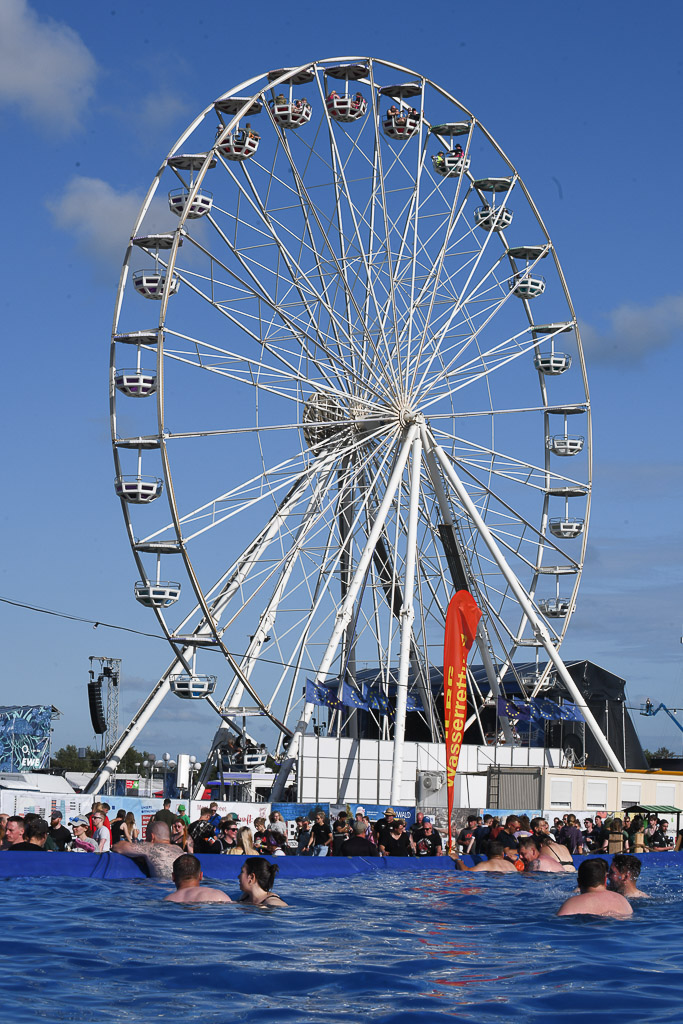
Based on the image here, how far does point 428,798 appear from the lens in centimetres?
3422

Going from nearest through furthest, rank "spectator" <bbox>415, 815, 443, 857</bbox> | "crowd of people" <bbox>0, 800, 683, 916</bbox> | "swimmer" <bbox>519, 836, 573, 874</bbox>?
"crowd of people" <bbox>0, 800, 683, 916</bbox>, "swimmer" <bbox>519, 836, 573, 874</bbox>, "spectator" <bbox>415, 815, 443, 857</bbox>

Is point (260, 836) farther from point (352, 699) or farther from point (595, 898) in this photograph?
point (352, 699)

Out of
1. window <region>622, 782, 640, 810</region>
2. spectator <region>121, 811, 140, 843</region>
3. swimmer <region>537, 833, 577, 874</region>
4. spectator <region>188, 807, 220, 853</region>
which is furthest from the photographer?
window <region>622, 782, 640, 810</region>

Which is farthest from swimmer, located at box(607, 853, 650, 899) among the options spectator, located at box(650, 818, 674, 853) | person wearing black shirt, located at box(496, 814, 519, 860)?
spectator, located at box(650, 818, 674, 853)

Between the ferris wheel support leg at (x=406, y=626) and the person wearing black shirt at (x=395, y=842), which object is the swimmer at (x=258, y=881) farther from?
the ferris wheel support leg at (x=406, y=626)

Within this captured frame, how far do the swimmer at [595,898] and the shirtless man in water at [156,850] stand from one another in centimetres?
523

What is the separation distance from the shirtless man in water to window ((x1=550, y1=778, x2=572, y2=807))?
19596 millimetres

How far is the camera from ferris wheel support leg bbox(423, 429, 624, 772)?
117ft

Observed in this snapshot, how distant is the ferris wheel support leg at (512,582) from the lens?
35781 mm

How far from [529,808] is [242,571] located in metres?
9.80

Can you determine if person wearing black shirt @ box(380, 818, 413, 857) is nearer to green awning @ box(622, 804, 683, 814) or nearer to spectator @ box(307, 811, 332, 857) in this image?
spectator @ box(307, 811, 332, 857)

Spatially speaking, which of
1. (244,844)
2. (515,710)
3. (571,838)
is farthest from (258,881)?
(515,710)

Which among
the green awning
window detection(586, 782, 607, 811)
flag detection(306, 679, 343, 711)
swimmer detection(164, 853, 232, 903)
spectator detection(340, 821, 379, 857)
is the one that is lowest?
swimmer detection(164, 853, 232, 903)

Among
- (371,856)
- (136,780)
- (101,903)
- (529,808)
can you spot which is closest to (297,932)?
(101,903)
